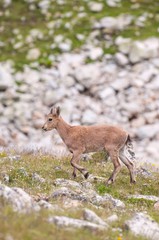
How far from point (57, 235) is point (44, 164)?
803cm

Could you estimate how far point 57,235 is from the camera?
867 centimetres

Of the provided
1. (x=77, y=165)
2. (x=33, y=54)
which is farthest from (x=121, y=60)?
(x=77, y=165)

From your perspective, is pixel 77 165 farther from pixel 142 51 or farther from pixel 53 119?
pixel 142 51

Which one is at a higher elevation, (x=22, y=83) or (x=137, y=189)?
(x=137, y=189)

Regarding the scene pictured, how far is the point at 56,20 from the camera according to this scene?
3816cm

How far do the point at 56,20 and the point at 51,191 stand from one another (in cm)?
2596

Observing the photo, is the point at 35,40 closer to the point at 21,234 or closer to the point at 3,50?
the point at 3,50

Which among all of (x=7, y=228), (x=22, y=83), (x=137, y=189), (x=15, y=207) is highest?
(x=7, y=228)

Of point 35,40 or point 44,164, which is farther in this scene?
point 35,40

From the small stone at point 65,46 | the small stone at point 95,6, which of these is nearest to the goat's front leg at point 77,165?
the small stone at point 65,46

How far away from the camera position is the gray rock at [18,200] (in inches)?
384

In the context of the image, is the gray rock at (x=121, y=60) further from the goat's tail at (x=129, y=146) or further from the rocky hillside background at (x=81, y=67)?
the goat's tail at (x=129, y=146)

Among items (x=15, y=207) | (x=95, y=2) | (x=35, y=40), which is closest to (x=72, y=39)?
(x=35, y=40)

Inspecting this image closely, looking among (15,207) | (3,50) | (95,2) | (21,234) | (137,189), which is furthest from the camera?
(95,2)
